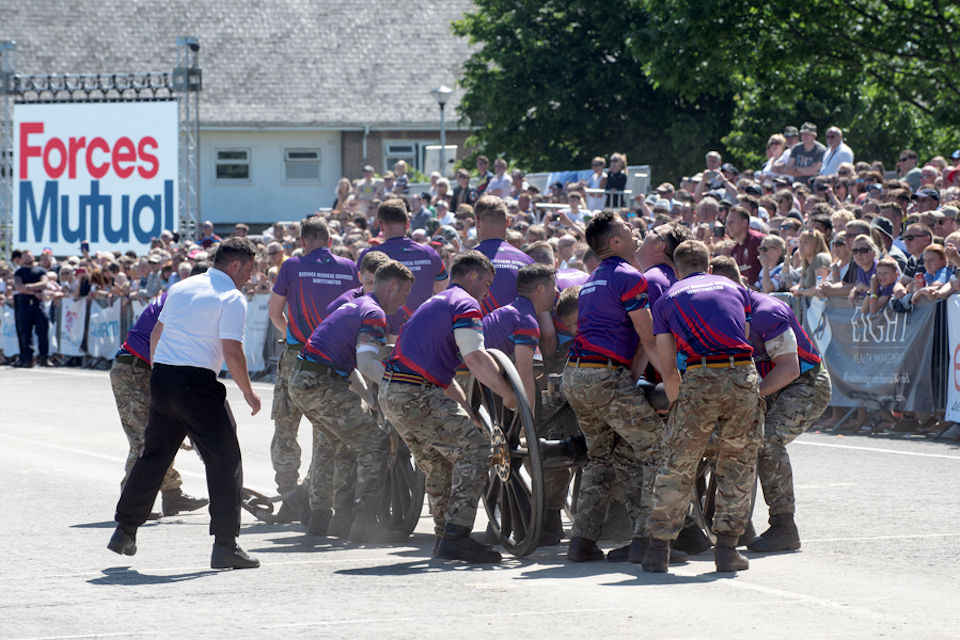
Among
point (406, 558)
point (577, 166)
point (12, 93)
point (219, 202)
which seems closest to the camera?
point (406, 558)

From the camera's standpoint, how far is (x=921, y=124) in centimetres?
4538

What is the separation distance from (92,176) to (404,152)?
2064cm

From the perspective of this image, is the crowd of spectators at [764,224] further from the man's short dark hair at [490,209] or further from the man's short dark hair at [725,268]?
the man's short dark hair at [725,268]

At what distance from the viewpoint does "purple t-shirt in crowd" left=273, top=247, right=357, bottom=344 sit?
11.7m

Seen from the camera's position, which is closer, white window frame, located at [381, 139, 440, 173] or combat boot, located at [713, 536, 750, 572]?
combat boot, located at [713, 536, 750, 572]

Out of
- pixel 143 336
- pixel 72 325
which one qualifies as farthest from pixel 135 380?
pixel 72 325

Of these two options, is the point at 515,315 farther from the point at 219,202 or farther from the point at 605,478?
the point at 219,202

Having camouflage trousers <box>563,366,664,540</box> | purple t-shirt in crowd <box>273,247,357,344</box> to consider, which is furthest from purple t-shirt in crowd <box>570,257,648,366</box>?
purple t-shirt in crowd <box>273,247,357,344</box>

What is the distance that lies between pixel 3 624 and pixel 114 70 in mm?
49137

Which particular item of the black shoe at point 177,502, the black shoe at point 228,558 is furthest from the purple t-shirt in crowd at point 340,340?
the black shoe at point 177,502

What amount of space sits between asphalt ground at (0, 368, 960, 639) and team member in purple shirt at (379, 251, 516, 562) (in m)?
0.29

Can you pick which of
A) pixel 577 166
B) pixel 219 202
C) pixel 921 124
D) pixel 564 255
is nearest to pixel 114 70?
pixel 219 202

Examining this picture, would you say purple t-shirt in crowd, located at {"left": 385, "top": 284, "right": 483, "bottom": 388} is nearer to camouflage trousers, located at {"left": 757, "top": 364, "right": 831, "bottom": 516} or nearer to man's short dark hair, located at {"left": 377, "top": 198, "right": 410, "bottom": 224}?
camouflage trousers, located at {"left": 757, "top": 364, "right": 831, "bottom": 516}

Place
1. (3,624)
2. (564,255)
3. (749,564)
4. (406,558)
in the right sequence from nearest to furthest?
(3,624), (749,564), (406,558), (564,255)
